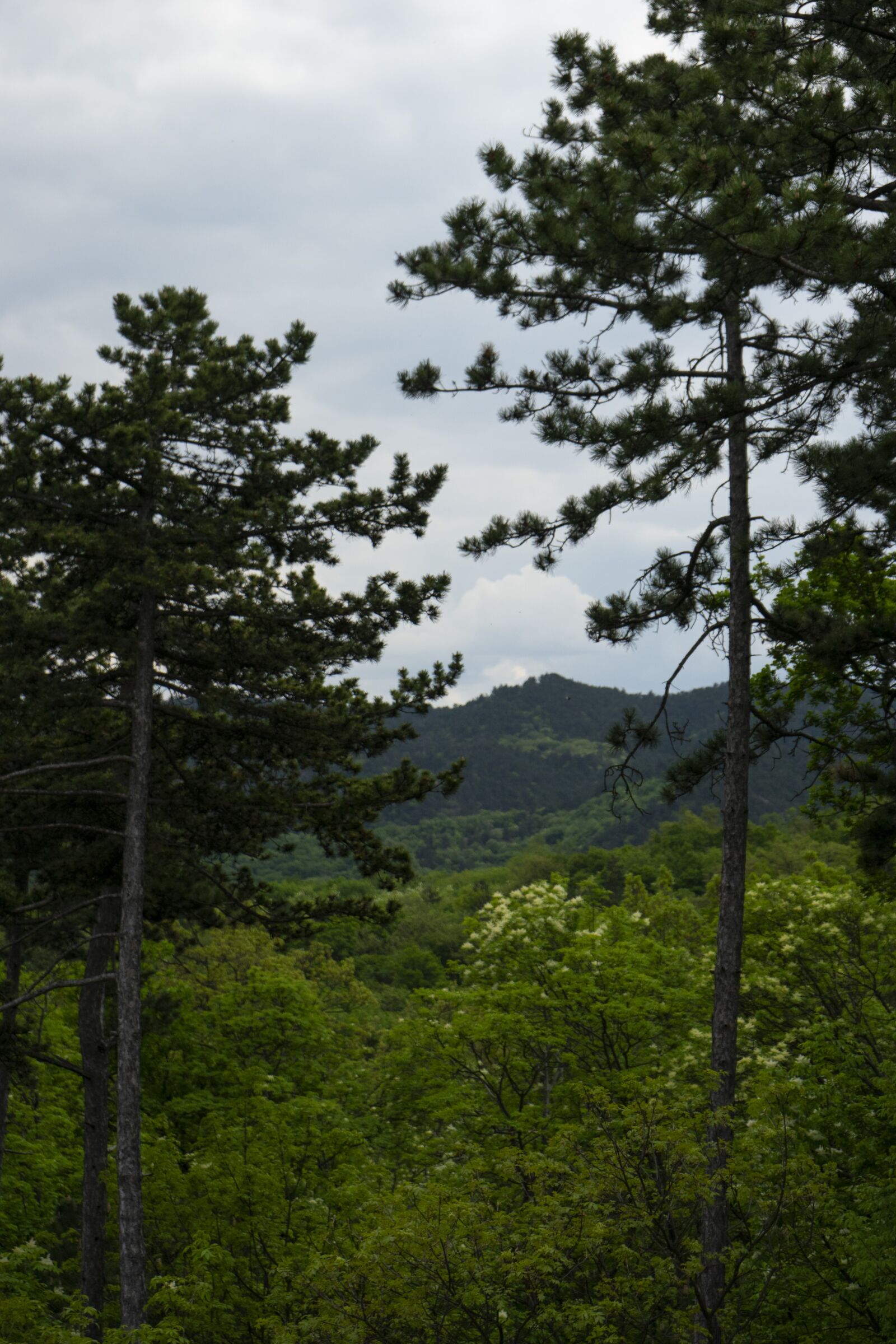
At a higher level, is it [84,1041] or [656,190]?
[656,190]

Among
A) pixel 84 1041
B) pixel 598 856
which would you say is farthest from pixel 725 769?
pixel 598 856

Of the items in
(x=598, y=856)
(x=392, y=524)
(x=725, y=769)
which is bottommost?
(x=598, y=856)

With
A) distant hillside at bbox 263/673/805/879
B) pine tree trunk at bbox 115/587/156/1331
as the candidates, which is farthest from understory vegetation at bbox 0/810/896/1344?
distant hillside at bbox 263/673/805/879

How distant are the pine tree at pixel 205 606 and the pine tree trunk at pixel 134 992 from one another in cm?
3

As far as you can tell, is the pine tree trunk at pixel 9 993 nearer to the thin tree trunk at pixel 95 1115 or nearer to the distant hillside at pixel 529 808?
the thin tree trunk at pixel 95 1115

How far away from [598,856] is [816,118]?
6701 cm

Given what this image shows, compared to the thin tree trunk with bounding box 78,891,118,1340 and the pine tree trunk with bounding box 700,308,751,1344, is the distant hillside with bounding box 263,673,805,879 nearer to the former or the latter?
the thin tree trunk with bounding box 78,891,118,1340

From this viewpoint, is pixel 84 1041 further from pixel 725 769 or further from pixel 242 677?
pixel 725 769

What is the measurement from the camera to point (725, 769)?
34.9ft

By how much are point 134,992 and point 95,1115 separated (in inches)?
147

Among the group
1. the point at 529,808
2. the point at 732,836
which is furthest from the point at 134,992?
the point at 529,808

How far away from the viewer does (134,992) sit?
39.2ft

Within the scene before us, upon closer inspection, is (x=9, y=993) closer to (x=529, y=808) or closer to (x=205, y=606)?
(x=205, y=606)

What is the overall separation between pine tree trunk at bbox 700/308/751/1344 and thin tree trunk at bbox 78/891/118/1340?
7.95m
